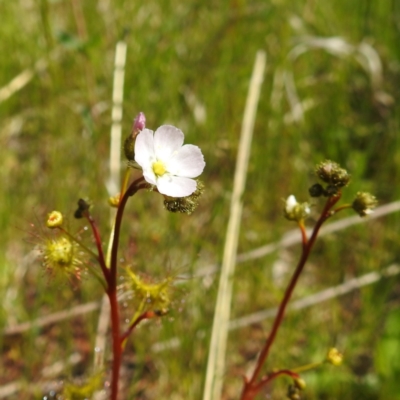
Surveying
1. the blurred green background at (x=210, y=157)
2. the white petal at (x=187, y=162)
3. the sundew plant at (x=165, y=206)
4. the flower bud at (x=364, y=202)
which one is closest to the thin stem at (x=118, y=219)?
the sundew plant at (x=165, y=206)

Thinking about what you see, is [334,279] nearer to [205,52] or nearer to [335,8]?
[205,52]

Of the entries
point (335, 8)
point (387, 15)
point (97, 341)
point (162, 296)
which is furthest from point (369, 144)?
point (162, 296)

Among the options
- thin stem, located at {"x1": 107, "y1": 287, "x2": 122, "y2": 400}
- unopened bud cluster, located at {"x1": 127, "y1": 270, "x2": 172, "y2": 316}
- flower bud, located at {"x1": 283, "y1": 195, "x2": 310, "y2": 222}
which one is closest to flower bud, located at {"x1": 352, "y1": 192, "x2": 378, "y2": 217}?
flower bud, located at {"x1": 283, "y1": 195, "x2": 310, "y2": 222}

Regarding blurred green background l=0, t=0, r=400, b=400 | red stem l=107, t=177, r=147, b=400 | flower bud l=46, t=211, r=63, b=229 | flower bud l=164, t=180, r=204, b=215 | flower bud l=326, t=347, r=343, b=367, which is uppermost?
blurred green background l=0, t=0, r=400, b=400

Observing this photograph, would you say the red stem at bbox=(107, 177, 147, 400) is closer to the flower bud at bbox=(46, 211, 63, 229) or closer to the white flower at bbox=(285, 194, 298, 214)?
the flower bud at bbox=(46, 211, 63, 229)

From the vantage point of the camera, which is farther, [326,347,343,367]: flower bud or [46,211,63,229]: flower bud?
[326,347,343,367]: flower bud

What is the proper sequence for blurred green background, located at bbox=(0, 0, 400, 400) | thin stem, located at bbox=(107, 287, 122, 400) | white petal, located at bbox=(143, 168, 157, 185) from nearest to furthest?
white petal, located at bbox=(143, 168, 157, 185), thin stem, located at bbox=(107, 287, 122, 400), blurred green background, located at bbox=(0, 0, 400, 400)

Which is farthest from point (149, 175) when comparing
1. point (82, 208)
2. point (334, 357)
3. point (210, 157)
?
point (210, 157)
